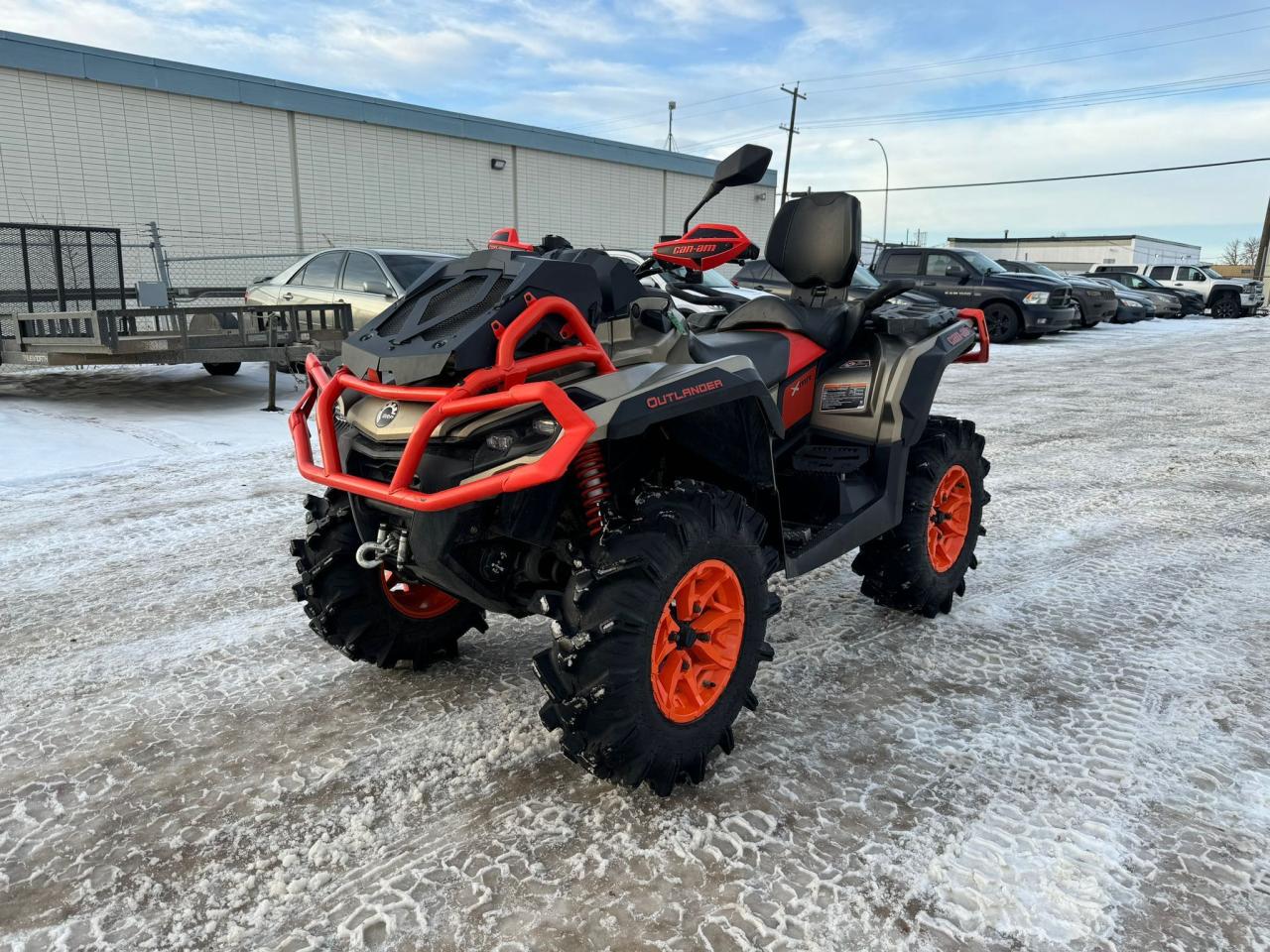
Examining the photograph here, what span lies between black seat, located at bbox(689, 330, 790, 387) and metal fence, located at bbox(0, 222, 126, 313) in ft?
28.2

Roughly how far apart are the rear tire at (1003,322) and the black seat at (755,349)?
48.8 feet

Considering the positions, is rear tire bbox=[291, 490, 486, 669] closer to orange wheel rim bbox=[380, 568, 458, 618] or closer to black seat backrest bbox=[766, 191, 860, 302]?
orange wheel rim bbox=[380, 568, 458, 618]

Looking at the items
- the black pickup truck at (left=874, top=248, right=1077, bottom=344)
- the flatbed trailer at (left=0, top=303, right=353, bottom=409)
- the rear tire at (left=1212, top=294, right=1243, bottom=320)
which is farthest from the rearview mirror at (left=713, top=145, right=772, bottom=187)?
the rear tire at (left=1212, top=294, right=1243, bottom=320)

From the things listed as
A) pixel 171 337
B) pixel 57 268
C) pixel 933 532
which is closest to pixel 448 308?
pixel 933 532

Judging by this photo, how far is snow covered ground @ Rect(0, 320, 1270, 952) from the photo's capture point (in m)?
2.03

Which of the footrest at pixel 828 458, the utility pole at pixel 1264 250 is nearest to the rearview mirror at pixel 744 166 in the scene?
the footrest at pixel 828 458

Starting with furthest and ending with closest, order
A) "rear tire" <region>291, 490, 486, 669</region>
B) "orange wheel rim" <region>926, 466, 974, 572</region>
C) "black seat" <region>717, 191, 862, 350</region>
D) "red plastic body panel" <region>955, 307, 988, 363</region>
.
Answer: "red plastic body panel" <region>955, 307, 988, 363</region> < "orange wheel rim" <region>926, 466, 974, 572</region> < "black seat" <region>717, 191, 862, 350</region> < "rear tire" <region>291, 490, 486, 669</region>

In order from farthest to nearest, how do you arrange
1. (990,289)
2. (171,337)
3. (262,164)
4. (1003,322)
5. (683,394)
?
(262,164) < (1003,322) < (990,289) < (171,337) < (683,394)

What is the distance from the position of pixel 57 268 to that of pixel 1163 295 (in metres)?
28.0

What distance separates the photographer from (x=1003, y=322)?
16938 millimetres

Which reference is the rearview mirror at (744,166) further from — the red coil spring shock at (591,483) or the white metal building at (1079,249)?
the white metal building at (1079,249)

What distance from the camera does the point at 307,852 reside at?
2.23 meters

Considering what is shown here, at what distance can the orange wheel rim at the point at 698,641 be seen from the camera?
7.97 feet

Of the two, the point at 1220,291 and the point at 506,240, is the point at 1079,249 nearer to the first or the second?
the point at 1220,291
